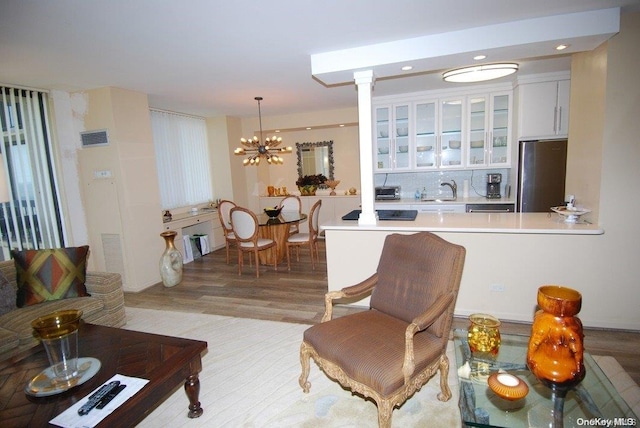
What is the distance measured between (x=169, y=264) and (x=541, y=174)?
4.91m

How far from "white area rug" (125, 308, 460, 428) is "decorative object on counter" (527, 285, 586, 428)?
60 cm

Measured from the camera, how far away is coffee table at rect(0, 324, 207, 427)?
153cm

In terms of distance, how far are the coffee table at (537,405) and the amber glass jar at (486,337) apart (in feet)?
0.47

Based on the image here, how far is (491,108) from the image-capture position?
4.66 m

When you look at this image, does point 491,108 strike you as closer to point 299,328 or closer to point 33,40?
point 299,328

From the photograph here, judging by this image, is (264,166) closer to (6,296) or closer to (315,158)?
(315,158)

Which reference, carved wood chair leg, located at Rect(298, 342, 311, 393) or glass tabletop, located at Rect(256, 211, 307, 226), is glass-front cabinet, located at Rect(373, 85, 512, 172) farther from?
carved wood chair leg, located at Rect(298, 342, 311, 393)

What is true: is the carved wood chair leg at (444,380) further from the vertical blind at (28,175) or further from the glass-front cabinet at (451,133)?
the vertical blind at (28,175)

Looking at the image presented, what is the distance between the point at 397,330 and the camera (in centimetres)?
198

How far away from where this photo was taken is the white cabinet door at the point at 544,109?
411 cm

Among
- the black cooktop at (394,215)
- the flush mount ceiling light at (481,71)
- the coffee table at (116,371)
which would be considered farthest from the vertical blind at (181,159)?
the flush mount ceiling light at (481,71)

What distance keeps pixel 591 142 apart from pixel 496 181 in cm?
200

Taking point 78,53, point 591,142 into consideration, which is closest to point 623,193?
point 591,142

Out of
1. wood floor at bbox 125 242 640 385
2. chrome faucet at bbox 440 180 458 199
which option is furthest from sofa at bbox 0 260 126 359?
chrome faucet at bbox 440 180 458 199
